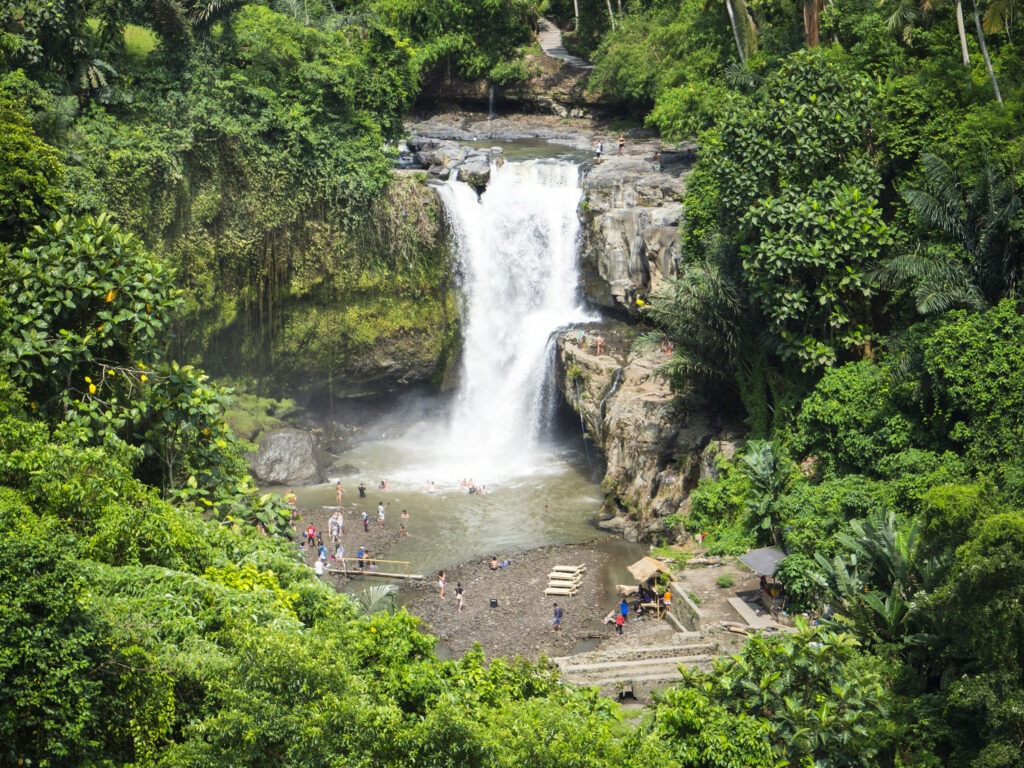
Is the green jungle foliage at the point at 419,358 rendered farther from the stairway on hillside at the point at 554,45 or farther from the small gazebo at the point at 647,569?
the stairway on hillside at the point at 554,45

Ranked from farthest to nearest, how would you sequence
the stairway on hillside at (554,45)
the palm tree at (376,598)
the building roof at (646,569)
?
the stairway on hillside at (554,45) → the building roof at (646,569) → the palm tree at (376,598)

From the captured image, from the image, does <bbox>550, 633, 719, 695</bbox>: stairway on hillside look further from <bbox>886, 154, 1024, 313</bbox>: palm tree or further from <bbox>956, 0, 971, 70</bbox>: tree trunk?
<bbox>956, 0, 971, 70</bbox>: tree trunk

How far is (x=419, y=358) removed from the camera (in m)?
43.9

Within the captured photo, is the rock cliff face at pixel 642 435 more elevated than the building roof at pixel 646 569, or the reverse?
the rock cliff face at pixel 642 435

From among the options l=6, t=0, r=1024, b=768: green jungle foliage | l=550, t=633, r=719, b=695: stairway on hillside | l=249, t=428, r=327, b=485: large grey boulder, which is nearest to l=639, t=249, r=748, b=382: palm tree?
l=6, t=0, r=1024, b=768: green jungle foliage

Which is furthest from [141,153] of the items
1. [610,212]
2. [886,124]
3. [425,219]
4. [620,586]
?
[886,124]

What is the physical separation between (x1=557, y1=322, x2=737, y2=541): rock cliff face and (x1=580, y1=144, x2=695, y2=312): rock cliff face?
2.85 m

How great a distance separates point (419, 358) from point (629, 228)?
10201 mm

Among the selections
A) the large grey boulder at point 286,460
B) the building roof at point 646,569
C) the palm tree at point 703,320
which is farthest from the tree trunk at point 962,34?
the large grey boulder at point 286,460

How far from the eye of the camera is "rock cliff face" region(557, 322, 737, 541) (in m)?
34.1

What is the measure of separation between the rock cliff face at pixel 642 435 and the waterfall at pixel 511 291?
417cm

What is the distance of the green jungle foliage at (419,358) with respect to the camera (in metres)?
13.0

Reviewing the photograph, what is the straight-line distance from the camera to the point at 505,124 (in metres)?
54.3

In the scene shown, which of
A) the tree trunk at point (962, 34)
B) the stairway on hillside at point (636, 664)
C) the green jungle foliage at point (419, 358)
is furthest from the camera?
the tree trunk at point (962, 34)
